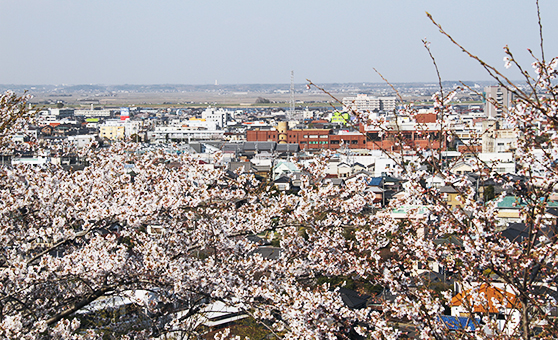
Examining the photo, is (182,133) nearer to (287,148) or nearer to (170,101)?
(287,148)

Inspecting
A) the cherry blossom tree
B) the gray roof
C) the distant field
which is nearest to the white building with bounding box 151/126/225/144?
the gray roof

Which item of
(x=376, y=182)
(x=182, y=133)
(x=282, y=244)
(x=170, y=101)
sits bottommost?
(x=376, y=182)

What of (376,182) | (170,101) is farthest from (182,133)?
(170,101)

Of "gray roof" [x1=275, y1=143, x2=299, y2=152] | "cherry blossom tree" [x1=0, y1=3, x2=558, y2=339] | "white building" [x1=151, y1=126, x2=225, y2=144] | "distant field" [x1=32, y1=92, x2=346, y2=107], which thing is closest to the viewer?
"cherry blossom tree" [x1=0, y1=3, x2=558, y2=339]

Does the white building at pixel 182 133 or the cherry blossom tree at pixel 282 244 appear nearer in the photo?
the cherry blossom tree at pixel 282 244

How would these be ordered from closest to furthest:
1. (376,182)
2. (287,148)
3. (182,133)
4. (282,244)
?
(282,244)
(376,182)
(287,148)
(182,133)

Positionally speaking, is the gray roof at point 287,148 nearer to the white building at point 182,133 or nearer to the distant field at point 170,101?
the white building at point 182,133

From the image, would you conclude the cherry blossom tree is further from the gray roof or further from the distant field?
the distant field

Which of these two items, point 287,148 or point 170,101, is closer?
Result: point 287,148

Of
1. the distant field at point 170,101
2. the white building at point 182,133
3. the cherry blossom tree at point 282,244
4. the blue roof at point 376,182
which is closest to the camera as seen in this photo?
the cherry blossom tree at point 282,244

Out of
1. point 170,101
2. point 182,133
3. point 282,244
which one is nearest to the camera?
point 282,244

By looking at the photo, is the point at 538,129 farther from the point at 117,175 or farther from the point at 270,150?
the point at 270,150

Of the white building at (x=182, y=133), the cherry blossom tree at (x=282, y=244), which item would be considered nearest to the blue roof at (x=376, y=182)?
the cherry blossom tree at (x=282, y=244)
